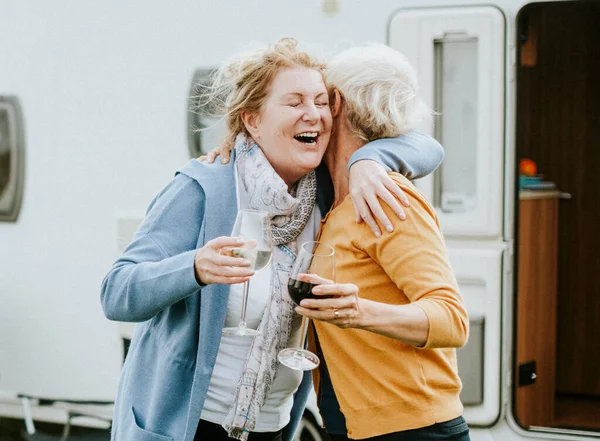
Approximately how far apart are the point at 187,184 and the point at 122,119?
5.81ft

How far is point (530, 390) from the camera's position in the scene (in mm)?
4656

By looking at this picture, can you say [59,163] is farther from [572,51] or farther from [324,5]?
[572,51]

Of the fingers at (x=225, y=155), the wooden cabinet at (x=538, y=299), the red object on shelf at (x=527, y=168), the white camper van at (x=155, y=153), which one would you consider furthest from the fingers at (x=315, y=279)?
the red object on shelf at (x=527, y=168)

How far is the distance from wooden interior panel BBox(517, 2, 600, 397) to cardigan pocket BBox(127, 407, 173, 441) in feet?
13.3

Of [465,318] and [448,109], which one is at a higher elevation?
[448,109]

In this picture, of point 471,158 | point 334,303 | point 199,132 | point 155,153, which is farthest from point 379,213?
point 155,153

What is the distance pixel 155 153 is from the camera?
374 centimetres

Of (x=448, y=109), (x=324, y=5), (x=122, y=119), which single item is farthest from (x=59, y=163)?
(x=448, y=109)

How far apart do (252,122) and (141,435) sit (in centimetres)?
89

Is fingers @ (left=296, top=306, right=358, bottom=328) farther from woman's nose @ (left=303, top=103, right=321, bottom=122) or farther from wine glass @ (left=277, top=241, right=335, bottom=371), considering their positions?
woman's nose @ (left=303, top=103, right=321, bottom=122)

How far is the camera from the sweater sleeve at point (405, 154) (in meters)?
2.12

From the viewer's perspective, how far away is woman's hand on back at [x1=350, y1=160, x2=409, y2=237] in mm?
1943

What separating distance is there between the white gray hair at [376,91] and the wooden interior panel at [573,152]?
11.6 feet

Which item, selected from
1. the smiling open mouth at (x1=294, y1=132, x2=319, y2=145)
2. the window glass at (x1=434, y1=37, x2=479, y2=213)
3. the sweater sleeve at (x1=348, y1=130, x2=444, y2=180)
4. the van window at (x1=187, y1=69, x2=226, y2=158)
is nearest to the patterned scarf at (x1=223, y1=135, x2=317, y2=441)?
Result: the smiling open mouth at (x1=294, y1=132, x2=319, y2=145)
